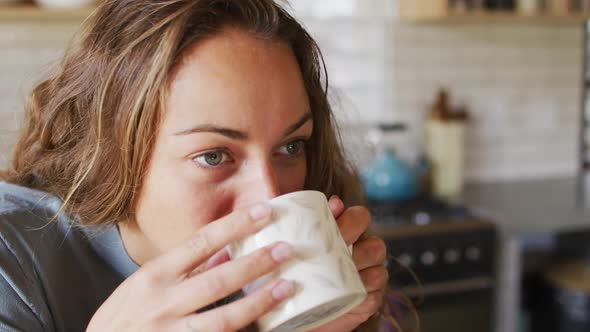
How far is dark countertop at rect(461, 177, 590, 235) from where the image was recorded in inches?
95.7

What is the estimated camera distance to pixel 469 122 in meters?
3.07

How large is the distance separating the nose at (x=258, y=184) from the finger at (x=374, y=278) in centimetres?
16

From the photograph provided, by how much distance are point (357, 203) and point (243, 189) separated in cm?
44

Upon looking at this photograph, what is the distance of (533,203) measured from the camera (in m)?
2.74

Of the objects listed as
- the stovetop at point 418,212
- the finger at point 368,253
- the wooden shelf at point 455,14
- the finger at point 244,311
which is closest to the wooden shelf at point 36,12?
the stovetop at point 418,212

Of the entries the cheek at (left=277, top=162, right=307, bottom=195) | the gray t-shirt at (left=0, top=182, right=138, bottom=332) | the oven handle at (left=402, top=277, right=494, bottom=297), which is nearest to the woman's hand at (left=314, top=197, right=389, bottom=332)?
the cheek at (left=277, top=162, right=307, bottom=195)

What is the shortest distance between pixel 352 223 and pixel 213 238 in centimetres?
19

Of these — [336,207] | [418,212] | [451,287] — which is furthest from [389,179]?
[336,207]

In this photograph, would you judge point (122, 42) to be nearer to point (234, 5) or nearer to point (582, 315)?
point (234, 5)

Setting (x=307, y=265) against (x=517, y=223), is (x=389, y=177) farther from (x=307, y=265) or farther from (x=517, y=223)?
(x=307, y=265)

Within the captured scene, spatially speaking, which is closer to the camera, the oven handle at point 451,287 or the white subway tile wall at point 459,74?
the oven handle at point 451,287

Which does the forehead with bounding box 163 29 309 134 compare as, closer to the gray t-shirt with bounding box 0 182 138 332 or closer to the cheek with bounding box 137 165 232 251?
the cheek with bounding box 137 165 232 251

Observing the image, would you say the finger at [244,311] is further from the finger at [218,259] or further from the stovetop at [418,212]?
the stovetop at [418,212]

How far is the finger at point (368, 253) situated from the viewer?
83cm
